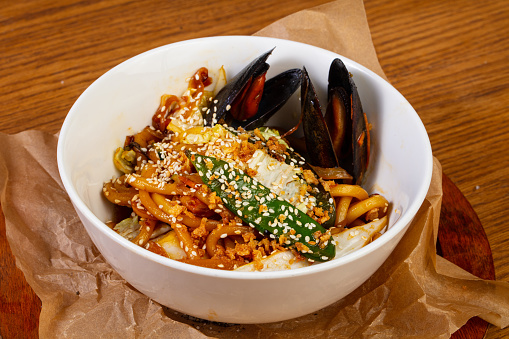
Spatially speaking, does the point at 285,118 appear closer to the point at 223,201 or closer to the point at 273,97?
the point at 273,97

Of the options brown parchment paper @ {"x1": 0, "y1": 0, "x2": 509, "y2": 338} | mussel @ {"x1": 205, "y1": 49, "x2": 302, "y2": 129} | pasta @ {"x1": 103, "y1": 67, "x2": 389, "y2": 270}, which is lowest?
brown parchment paper @ {"x1": 0, "y1": 0, "x2": 509, "y2": 338}

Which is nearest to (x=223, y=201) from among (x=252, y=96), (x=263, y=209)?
(x=263, y=209)

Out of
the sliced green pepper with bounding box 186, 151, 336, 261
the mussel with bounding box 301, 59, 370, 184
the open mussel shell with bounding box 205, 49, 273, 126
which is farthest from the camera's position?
the open mussel shell with bounding box 205, 49, 273, 126

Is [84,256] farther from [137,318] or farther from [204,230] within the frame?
[204,230]

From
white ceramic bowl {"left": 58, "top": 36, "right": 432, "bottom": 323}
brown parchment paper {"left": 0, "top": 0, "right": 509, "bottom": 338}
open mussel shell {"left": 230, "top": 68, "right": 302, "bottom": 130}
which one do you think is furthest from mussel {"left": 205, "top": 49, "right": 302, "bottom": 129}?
brown parchment paper {"left": 0, "top": 0, "right": 509, "bottom": 338}

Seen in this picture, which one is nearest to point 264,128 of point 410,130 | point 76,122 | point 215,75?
point 215,75

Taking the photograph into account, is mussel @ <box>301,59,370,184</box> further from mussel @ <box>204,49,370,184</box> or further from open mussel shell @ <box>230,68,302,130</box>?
open mussel shell @ <box>230,68,302,130</box>
